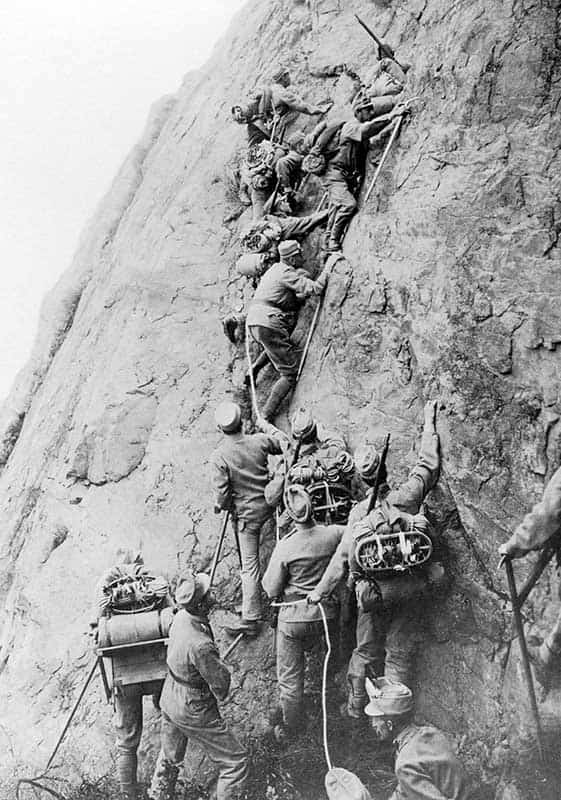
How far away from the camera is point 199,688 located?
8383 millimetres

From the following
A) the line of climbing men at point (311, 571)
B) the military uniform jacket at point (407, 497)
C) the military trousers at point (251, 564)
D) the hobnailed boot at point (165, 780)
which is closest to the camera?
the line of climbing men at point (311, 571)

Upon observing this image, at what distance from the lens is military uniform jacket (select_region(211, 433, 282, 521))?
32.0 feet

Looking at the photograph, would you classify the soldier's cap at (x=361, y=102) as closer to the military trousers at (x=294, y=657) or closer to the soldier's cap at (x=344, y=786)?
the military trousers at (x=294, y=657)

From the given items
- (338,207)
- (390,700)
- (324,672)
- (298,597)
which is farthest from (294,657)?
(338,207)

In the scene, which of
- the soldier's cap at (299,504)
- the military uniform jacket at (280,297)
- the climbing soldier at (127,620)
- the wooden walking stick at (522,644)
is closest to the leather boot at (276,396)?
the military uniform jacket at (280,297)

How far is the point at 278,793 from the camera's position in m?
8.43

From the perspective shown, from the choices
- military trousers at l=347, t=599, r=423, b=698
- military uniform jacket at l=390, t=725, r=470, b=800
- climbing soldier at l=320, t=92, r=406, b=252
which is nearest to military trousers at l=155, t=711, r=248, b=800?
military trousers at l=347, t=599, r=423, b=698

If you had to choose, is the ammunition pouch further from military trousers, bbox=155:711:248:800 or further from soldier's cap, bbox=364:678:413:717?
military trousers, bbox=155:711:248:800

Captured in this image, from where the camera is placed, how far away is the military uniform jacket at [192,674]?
323 inches

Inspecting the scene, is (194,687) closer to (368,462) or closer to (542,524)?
(368,462)

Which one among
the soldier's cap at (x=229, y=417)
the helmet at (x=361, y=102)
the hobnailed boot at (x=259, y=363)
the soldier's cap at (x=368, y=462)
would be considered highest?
the helmet at (x=361, y=102)

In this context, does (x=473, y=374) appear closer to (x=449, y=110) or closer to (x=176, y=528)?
(x=449, y=110)

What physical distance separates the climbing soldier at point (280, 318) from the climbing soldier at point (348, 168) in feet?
1.79

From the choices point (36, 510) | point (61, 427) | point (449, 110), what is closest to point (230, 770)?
point (36, 510)
